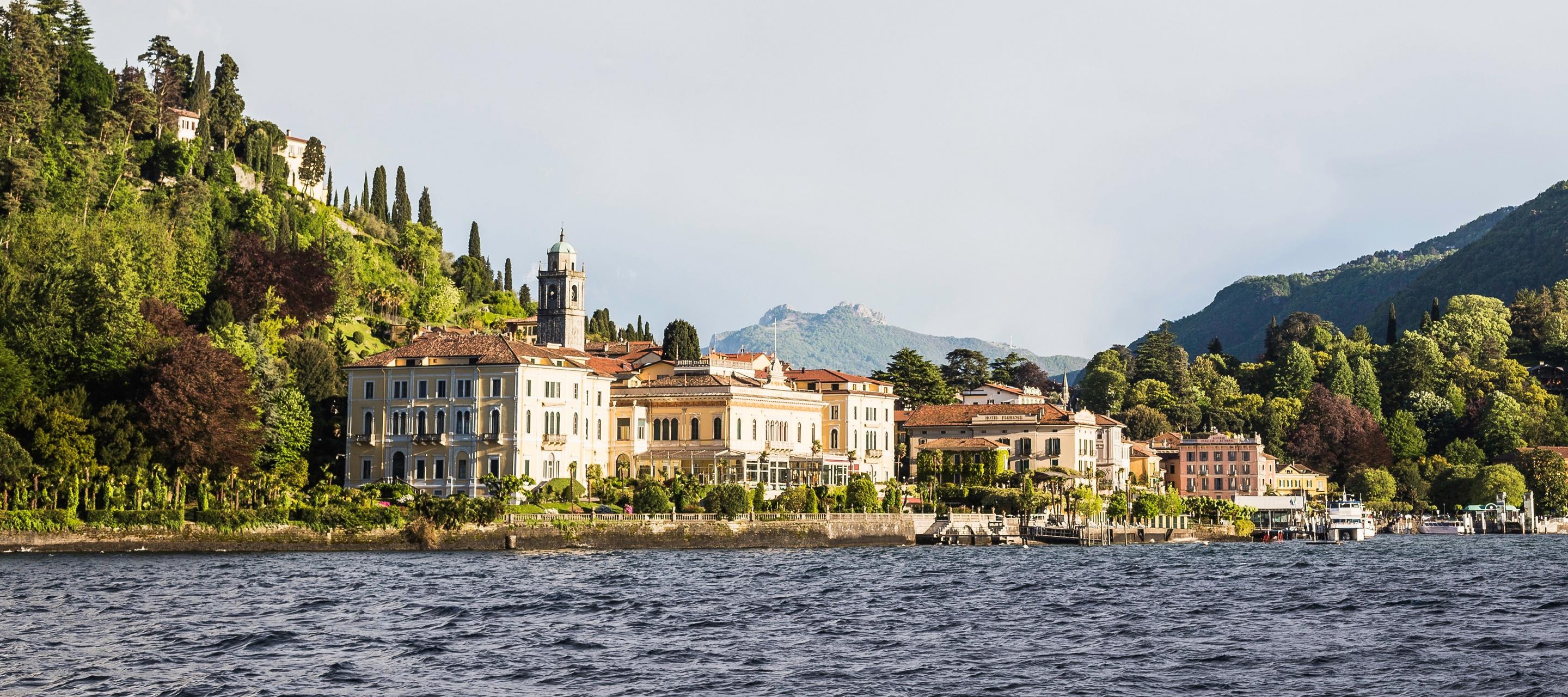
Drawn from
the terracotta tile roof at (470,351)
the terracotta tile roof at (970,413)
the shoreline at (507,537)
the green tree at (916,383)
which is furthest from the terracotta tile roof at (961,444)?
the terracotta tile roof at (470,351)

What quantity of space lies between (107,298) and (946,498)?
156ft

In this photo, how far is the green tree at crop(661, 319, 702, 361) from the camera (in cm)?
10981

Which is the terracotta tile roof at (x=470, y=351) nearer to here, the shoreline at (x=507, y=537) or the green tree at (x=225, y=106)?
the shoreline at (x=507, y=537)

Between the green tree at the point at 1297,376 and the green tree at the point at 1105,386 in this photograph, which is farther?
the green tree at the point at 1297,376

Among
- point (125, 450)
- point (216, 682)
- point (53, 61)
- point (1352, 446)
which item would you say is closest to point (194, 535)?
point (125, 450)

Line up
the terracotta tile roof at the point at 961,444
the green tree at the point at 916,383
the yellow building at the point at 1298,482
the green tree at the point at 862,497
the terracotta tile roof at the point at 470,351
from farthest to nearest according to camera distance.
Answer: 1. the yellow building at the point at 1298,482
2. the green tree at the point at 916,383
3. the terracotta tile roof at the point at 961,444
4. the green tree at the point at 862,497
5. the terracotta tile roof at the point at 470,351

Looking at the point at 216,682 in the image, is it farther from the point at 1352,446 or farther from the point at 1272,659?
the point at 1352,446

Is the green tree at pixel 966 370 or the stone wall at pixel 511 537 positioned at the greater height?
the green tree at pixel 966 370

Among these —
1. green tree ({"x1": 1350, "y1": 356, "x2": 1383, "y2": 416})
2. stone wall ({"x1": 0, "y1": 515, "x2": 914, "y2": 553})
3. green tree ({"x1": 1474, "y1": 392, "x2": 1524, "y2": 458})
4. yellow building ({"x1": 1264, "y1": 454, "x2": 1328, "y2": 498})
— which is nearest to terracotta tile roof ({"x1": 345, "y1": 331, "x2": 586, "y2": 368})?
stone wall ({"x1": 0, "y1": 515, "x2": 914, "y2": 553})

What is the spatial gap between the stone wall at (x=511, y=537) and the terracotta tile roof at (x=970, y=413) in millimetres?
30594

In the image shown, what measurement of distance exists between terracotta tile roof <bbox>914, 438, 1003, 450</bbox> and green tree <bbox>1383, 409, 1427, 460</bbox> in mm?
55193

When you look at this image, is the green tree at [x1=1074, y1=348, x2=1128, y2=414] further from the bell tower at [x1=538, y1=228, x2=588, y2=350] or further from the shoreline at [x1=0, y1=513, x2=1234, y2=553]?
the shoreline at [x1=0, y1=513, x2=1234, y2=553]

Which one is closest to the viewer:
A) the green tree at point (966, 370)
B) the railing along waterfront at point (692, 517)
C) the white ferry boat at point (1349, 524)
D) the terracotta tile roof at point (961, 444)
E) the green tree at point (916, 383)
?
the railing along waterfront at point (692, 517)

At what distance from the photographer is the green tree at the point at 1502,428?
15038cm
